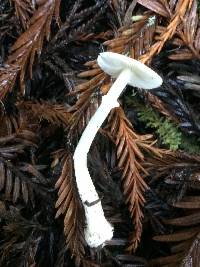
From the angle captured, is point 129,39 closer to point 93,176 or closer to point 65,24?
point 65,24

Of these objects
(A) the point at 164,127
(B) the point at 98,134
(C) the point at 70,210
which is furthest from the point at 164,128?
(C) the point at 70,210

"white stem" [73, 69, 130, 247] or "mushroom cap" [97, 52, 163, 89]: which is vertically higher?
"mushroom cap" [97, 52, 163, 89]

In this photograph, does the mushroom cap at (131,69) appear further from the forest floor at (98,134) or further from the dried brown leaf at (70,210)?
the dried brown leaf at (70,210)

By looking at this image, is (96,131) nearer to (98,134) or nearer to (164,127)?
(98,134)

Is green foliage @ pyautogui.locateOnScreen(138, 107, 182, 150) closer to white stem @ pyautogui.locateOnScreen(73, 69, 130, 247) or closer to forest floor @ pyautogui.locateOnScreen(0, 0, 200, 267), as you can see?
Result: forest floor @ pyautogui.locateOnScreen(0, 0, 200, 267)

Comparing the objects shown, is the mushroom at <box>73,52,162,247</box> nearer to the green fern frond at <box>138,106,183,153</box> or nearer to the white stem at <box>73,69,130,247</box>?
the white stem at <box>73,69,130,247</box>

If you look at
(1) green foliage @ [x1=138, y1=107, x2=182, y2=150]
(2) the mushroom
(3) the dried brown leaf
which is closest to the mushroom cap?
(2) the mushroom

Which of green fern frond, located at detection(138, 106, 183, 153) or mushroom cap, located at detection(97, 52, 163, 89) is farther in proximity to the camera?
green fern frond, located at detection(138, 106, 183, 153)
